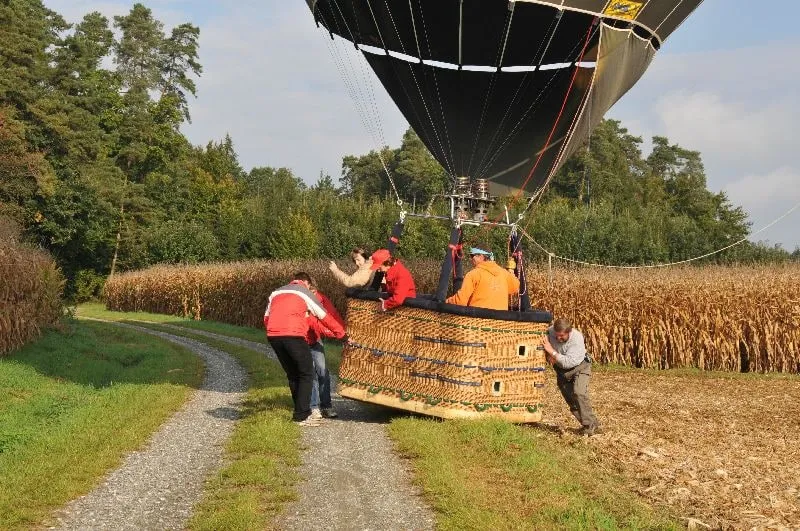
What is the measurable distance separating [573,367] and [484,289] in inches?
55.3

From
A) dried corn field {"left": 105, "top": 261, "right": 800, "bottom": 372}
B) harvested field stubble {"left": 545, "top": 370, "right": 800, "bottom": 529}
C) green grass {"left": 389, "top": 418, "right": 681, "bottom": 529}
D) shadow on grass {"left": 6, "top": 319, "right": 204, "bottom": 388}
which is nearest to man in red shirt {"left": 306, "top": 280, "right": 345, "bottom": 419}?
green grass {"left": 389, "top": 418, "right": 681, "bottom": 529}

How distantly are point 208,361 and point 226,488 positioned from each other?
505 inches

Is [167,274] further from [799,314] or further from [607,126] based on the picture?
[607,126]

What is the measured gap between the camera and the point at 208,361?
20422 millimetres

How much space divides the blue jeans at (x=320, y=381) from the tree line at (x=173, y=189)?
2128cm

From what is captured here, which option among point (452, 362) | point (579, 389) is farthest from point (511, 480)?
point (579, 389)

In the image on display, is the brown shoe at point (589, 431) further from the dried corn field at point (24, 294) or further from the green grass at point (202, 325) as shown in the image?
the green grass at point (202, 325)

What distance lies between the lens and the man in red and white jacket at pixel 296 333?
11023 millimetres

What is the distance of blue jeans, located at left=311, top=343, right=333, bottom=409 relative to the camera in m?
11.5

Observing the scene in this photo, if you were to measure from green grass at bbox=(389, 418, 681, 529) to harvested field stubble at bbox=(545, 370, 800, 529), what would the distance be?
1.35ft

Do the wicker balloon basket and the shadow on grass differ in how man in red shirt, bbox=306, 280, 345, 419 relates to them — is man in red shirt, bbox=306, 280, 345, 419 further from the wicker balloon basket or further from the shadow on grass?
the shadow on grass

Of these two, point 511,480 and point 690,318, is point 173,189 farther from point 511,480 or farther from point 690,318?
point 511,480

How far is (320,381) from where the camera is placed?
467 inches

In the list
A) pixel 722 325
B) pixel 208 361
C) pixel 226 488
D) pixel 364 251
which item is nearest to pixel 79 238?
pixel 208 361
